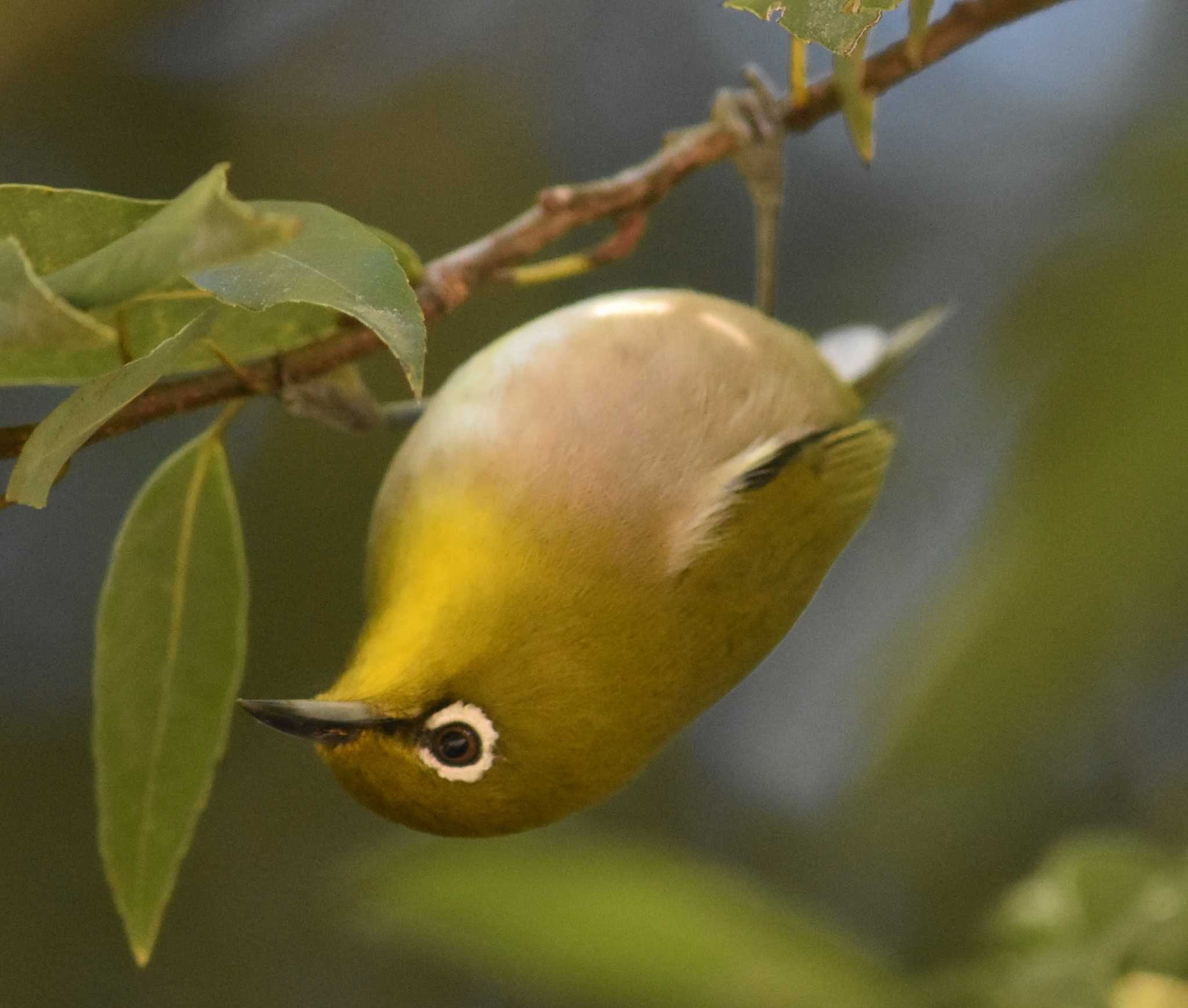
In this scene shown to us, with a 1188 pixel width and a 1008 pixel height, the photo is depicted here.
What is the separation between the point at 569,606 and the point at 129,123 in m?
2.29

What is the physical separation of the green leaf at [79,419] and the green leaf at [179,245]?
5cm

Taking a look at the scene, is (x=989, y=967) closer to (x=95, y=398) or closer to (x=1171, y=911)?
(x=1171, y=911)

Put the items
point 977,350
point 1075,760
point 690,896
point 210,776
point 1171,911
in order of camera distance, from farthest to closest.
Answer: point 977,350, point 1075,760, point 690,896, point 1171,911, point 210,776

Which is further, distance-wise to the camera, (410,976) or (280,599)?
(410,976)

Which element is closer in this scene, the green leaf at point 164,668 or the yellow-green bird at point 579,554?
the yellow-green bird at point 579,554

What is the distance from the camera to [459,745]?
37.1 inches

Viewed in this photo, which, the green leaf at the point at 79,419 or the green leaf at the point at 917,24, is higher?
the green leaf at the point at 917,24

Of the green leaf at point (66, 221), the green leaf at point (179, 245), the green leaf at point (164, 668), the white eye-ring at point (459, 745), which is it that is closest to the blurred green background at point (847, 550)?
the green leaf at point (164, 668)

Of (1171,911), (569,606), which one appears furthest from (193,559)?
(1171,911)

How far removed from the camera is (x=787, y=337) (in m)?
1.20

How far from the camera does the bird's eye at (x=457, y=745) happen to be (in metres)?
0.94

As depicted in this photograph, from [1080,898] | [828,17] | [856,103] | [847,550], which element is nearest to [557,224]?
[856,103]

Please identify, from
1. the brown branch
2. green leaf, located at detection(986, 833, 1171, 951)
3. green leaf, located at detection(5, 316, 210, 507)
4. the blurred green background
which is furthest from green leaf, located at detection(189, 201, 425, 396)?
the blurred green background

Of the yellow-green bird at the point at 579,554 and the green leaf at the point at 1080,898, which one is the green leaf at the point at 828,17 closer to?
the yellow-green bird at the point at 579,554
